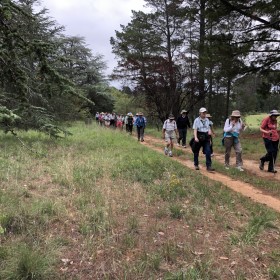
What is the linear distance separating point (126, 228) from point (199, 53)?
39.2 feet

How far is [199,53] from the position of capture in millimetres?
15000

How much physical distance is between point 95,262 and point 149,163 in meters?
4.84

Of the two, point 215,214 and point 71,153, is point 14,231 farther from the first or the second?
point 71,153

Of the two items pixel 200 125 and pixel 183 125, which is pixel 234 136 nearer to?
pixel 200 125

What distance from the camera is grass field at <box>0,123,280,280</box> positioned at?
3.74m

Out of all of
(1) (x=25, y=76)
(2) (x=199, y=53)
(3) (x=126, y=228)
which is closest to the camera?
(3) (x=126, y=228)

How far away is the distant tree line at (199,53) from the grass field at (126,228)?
8.43 metres

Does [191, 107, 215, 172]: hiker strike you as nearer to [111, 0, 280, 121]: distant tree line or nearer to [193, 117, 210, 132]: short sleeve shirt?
[193, 117, 210, 132]: short sleeve shirt

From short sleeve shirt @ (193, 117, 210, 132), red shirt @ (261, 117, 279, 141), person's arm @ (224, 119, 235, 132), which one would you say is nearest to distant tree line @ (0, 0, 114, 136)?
short sleeve shirt @ (193, 117, 210, 132)

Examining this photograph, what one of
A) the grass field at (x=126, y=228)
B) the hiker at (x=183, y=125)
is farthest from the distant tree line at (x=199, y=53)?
the grass field at (x=126, y=228)

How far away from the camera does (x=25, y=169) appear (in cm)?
736

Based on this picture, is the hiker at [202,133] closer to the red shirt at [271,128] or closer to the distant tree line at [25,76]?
the red shirt at [271,128]

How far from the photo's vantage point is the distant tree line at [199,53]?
13.7 metres

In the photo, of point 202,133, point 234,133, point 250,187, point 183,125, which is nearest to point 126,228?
point 250,187
